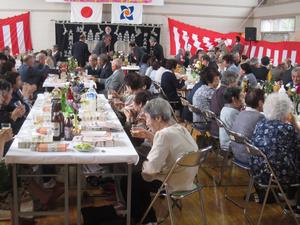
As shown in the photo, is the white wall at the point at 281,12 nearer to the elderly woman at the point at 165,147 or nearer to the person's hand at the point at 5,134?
the elderly woman at the point at 165,147

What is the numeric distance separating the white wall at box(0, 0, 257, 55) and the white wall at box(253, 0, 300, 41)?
1.82 ft

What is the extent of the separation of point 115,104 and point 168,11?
968 centimetres

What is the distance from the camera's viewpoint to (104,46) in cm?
1193

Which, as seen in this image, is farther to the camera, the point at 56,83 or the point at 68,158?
the point at 56,83

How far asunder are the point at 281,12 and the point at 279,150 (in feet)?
33.4

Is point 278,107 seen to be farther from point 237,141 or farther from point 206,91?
point 206,91

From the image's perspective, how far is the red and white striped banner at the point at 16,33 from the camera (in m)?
12.7

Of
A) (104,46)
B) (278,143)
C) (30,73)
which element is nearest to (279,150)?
(278,143)

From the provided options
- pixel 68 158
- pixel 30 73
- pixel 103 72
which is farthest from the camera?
pixel 103 72

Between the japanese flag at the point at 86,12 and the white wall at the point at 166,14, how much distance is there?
2.20 feet

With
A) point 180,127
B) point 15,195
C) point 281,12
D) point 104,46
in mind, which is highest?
point 281,12

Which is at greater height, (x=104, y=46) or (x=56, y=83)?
(x=104, y=46)

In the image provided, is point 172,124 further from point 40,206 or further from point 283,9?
point 283,9

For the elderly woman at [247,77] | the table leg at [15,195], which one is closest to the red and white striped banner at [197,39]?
the elderly woman at [247,77]
